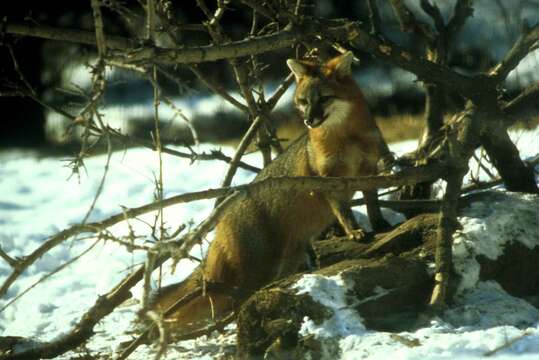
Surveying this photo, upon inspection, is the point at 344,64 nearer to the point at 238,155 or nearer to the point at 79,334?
the point at 238,155

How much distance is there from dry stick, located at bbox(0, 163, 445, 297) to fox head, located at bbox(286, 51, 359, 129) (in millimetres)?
1055

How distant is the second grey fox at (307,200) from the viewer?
5.32 m

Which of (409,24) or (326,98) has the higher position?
(409,24)

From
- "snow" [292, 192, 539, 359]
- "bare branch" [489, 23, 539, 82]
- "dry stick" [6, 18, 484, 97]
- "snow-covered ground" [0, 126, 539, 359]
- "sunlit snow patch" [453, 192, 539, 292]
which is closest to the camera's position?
"snow" [292, 192, 539, 359]

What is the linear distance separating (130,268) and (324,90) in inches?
75.3

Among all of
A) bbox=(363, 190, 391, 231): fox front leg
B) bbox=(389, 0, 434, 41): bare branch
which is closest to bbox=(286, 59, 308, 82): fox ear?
bbox=(389, 0, 434, 41): bare branch

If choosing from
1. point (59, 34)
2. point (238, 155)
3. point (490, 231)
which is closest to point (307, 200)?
point (238, 155)

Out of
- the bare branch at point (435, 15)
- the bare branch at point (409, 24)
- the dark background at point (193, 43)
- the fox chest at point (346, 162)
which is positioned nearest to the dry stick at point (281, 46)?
the fox chest at point (346, 162)

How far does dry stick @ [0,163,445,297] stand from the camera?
12.0 feet

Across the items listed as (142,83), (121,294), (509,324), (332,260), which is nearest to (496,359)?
(509,324)

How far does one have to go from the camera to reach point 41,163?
976 cm

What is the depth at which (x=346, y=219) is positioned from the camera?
5.17 meters

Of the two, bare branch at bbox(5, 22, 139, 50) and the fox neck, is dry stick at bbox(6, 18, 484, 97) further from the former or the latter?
the fox neck

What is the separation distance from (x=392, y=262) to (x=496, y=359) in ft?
3.64
